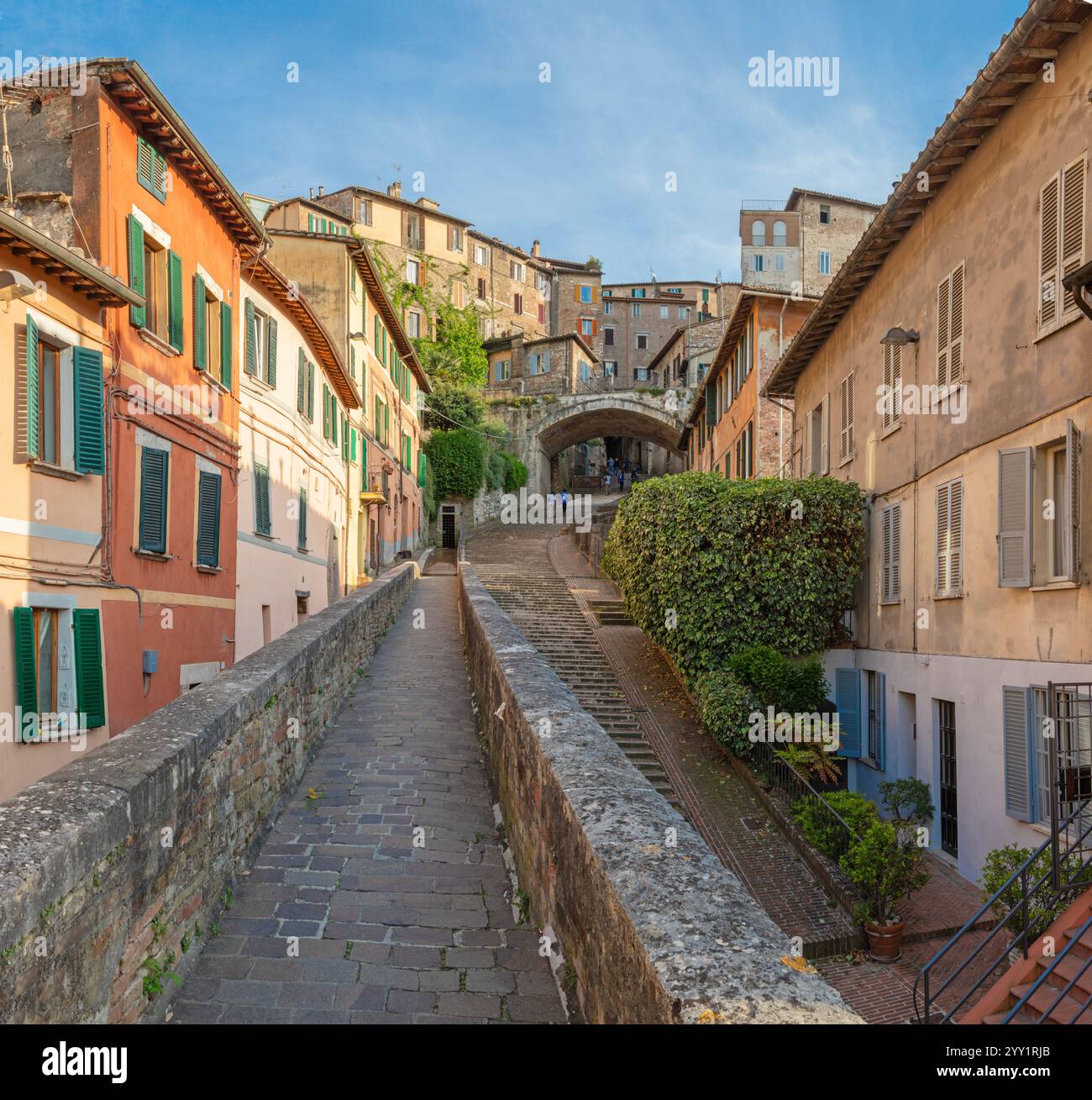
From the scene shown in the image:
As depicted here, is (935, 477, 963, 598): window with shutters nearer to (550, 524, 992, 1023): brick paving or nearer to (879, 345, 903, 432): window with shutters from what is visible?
(879, 345, 903, 432): window with shutters

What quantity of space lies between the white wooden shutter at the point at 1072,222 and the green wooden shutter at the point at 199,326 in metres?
11.5

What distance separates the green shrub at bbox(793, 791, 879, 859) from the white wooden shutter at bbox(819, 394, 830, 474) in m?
8.23

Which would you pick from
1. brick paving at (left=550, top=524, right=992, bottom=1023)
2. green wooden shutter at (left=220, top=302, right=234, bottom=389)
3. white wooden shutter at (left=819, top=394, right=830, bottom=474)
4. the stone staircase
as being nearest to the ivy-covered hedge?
brick paving at (left=550, top=524, right=992, bottom=1023)

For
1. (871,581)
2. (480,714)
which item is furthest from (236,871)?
(871,581)

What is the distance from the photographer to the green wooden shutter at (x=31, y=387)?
10102 mm

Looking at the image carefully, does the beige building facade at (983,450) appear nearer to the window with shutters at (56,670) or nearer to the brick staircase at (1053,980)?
the brick staircase at (1053,980)

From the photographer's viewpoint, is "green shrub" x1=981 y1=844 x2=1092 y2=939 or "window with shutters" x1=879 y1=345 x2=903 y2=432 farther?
"window with shutters" x1=879 y1=345 x2=903 y2=432

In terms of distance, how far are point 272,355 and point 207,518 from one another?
15.8 feet

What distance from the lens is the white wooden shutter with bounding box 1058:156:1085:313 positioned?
29.8 ft

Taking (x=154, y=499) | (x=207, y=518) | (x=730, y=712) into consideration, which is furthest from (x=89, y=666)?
(x=730, y=712)

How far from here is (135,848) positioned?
3998 mm

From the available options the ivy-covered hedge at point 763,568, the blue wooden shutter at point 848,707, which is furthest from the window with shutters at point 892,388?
the blue wooden shutter at point 848,707

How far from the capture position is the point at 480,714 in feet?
34.0

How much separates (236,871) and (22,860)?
Answer: 282 cm
